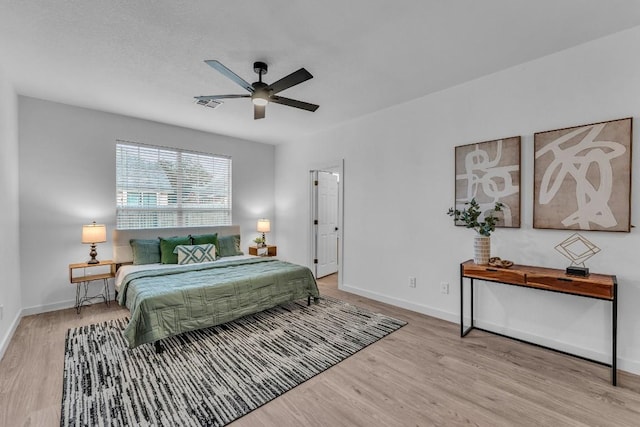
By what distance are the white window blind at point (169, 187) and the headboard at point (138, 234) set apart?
0.40ft

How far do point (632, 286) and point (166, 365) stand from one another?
3926mm

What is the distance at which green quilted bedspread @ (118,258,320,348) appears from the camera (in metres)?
2.61

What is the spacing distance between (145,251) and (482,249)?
14.4 feet

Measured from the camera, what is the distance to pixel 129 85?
3.25 m

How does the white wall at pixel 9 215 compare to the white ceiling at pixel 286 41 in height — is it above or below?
below

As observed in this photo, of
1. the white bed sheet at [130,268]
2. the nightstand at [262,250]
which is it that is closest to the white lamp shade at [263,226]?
the nightstand at [262,250]

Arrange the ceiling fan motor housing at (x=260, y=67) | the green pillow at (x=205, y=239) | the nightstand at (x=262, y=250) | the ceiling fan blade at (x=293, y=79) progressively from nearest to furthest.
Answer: the ceiling fan blade at (x=293, y=79) < the ceiling fan motor housing at (x=260, y=67) < the green pillow at (x=205, y=239) < the nightstand at (x=262, y=250)

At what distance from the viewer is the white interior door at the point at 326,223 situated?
17.9 feet

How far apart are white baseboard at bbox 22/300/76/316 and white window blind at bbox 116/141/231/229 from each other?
3.90 feet

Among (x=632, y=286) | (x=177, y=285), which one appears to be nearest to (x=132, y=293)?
(x=177, y=285)

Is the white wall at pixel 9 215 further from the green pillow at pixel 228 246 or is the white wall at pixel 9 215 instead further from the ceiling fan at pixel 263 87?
the green pillow at pixel 228 246

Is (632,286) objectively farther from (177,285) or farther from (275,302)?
(177,285)

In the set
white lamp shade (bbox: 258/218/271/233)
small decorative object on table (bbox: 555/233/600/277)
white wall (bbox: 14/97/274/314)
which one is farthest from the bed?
small decorative object on table (bbox: 555/233/600/277)

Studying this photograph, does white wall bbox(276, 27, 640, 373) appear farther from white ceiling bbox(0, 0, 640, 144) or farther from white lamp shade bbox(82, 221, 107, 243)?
white lamp shade bbox(82, 221, 107, 243)
